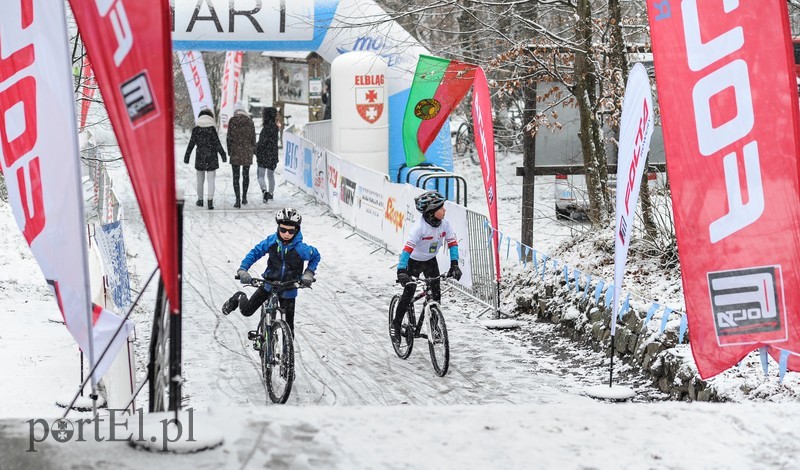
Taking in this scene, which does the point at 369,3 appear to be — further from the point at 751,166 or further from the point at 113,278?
the point at 751,166

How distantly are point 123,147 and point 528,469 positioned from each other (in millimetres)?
2073

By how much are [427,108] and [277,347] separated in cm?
1083

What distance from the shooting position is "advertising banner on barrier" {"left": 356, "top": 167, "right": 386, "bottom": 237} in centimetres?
1761

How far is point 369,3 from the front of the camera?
18969mm

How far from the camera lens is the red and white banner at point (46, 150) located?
17.3ft

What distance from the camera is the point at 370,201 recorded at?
1817 centimetres

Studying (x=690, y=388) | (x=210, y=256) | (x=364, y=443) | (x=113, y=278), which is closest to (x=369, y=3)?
(x=210, y=256)

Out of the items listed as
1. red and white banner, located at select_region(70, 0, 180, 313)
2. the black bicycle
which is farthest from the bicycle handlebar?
red and white banner, located at select_region(70, 0, 180, 313)

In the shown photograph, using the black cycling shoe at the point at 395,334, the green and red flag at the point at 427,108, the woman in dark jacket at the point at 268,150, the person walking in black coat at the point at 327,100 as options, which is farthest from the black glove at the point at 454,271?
the person walking in black coat at the point at 327,100

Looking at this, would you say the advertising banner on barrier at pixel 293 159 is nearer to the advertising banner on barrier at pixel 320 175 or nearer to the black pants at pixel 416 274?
the advertising banner on barrier at pixel 320 175

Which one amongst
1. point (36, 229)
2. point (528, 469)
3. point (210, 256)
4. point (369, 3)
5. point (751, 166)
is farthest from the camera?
point (369, 3)

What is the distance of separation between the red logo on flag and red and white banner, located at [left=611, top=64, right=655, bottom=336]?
12516 mm

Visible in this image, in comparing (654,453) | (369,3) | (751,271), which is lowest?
(654,453)

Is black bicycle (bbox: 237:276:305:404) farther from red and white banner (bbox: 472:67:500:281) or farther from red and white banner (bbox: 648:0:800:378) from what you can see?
red and white banner (bbox: 648:0:800:378)
